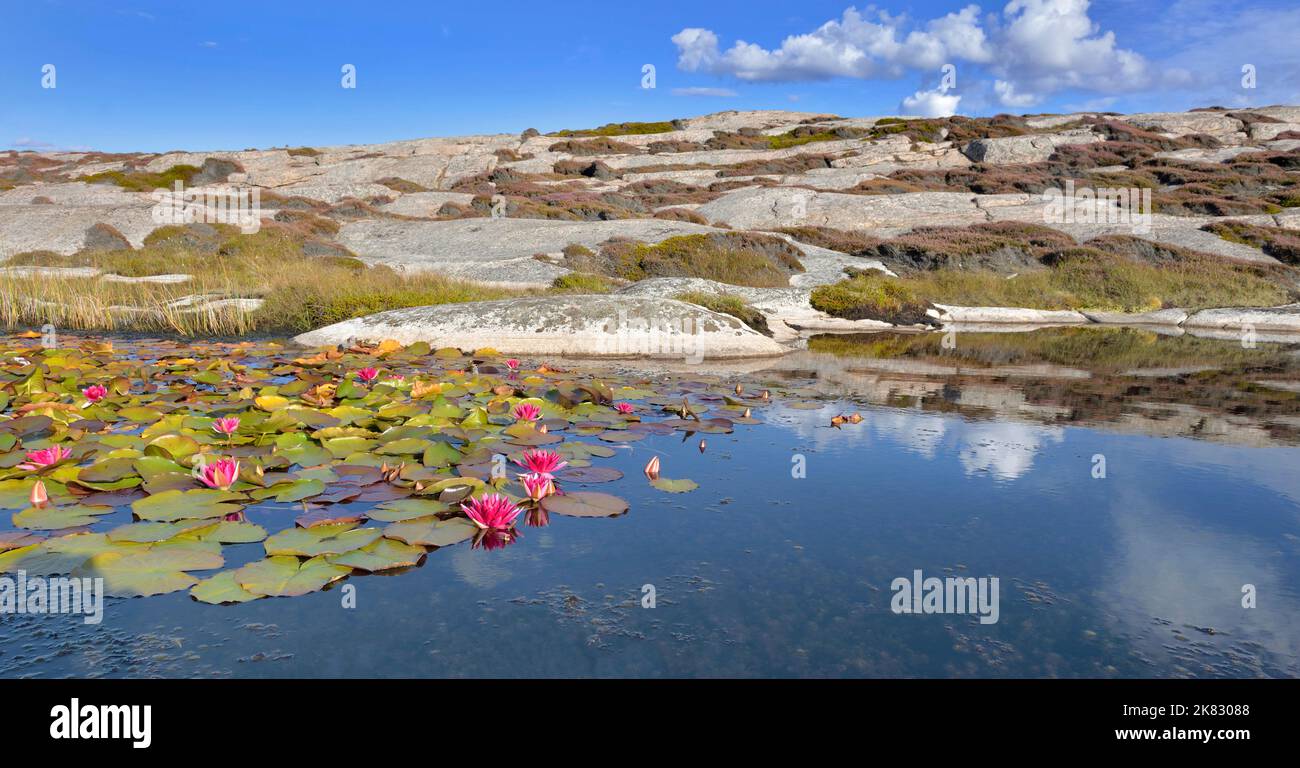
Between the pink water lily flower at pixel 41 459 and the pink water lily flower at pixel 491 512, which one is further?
the pink water lily flower at pixel 41 459

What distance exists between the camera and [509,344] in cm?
1102

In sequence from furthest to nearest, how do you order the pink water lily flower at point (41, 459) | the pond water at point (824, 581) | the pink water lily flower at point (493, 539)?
the pink water lily flower at point (41, 459)
the pink water lily flower at point (493, 539)
the pond water at point (824, 581)

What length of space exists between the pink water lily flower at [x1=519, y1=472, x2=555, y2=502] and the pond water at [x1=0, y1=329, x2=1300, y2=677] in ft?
0.53

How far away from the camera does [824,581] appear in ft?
11.4

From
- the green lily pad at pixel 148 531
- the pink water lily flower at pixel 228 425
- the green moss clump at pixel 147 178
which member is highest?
the green moss clump at pixel 147 178

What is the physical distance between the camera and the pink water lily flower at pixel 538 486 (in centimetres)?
436

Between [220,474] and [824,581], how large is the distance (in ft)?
11.1

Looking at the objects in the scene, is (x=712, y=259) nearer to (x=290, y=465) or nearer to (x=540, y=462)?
(x=540, y=462)
